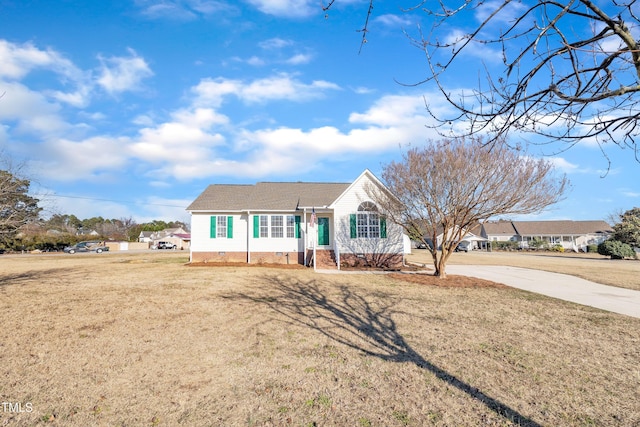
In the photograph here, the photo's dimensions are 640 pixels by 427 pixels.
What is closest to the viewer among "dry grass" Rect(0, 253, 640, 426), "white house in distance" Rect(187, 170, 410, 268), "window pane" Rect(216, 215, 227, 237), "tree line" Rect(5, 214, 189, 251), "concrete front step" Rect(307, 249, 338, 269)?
"dry grass" Rect(0, 253, 640, 426)

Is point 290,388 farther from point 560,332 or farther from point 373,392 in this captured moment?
point 560,332

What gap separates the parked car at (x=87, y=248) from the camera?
48312 millimetres

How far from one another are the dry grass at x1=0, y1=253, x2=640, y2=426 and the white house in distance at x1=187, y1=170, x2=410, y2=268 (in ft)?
32.5

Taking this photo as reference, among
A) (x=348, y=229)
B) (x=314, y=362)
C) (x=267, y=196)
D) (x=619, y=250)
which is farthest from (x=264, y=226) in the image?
(x=619, y=250)

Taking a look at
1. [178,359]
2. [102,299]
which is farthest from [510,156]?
[102,299]

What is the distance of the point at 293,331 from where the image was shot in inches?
273

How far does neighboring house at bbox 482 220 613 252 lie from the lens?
5972cm

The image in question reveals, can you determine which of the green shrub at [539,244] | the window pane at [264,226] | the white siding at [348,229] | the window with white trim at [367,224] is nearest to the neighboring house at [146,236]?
the window pane at [264,226]

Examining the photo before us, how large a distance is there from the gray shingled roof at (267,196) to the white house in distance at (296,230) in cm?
6

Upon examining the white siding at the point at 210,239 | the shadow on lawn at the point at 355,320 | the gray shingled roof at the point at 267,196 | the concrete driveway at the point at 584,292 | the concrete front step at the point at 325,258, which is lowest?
the concrete driveway at the point at 584,292

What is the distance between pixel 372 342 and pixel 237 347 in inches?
95.5

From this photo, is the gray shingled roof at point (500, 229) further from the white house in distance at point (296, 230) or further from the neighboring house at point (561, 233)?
the white house in distance at point (296, 230)

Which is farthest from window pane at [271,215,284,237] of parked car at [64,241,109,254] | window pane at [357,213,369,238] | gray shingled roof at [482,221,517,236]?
gray shingled roof at [482,221,517,236]

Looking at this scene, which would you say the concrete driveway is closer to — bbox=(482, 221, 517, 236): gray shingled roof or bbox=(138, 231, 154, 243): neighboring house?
bbox=(482, 221, 517, 236): gray shingled roof
